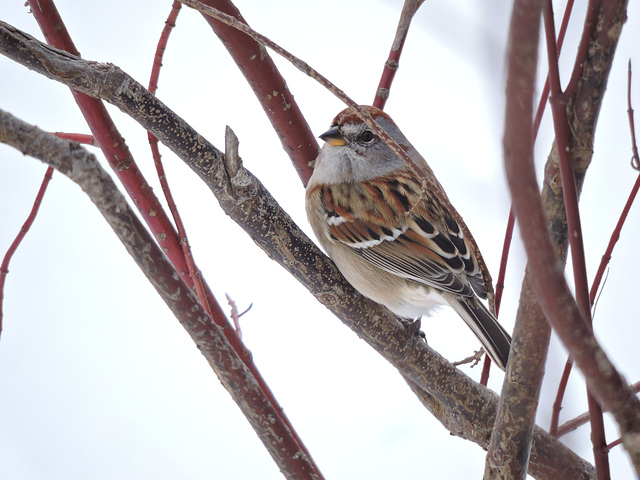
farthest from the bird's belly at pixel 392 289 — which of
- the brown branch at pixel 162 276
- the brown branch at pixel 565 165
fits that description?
the brown branch at pixel 565 165

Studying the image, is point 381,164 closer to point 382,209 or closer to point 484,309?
point 382,209

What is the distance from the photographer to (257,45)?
1.29 m

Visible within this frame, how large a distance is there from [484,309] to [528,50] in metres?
1.17

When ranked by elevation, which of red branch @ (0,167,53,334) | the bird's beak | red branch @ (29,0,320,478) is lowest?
red branch @ (0,167,53,334)

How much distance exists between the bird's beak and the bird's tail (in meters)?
0.54

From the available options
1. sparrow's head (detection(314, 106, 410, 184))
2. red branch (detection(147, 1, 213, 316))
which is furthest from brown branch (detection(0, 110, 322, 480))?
sparrow's head (detection(314, 106, 410, 184))

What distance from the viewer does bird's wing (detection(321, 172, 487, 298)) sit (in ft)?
4.92

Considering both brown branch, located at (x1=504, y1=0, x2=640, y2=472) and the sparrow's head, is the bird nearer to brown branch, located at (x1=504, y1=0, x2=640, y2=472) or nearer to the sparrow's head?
the sparrow's head

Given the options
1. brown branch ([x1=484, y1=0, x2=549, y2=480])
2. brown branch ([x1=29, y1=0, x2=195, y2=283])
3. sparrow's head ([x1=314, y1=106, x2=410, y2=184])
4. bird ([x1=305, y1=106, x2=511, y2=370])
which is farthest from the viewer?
sparrow's head ([x1=314, y1=106, x2=410, y2=184])

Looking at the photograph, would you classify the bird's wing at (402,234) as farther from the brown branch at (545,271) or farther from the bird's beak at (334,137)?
the brown branch at (545,271)

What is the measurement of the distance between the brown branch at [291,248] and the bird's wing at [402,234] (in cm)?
27

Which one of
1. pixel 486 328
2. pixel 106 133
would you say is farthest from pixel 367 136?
pixel 106 133

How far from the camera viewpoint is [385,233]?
158cm

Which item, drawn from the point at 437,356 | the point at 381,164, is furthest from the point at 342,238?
the point at 437,356
